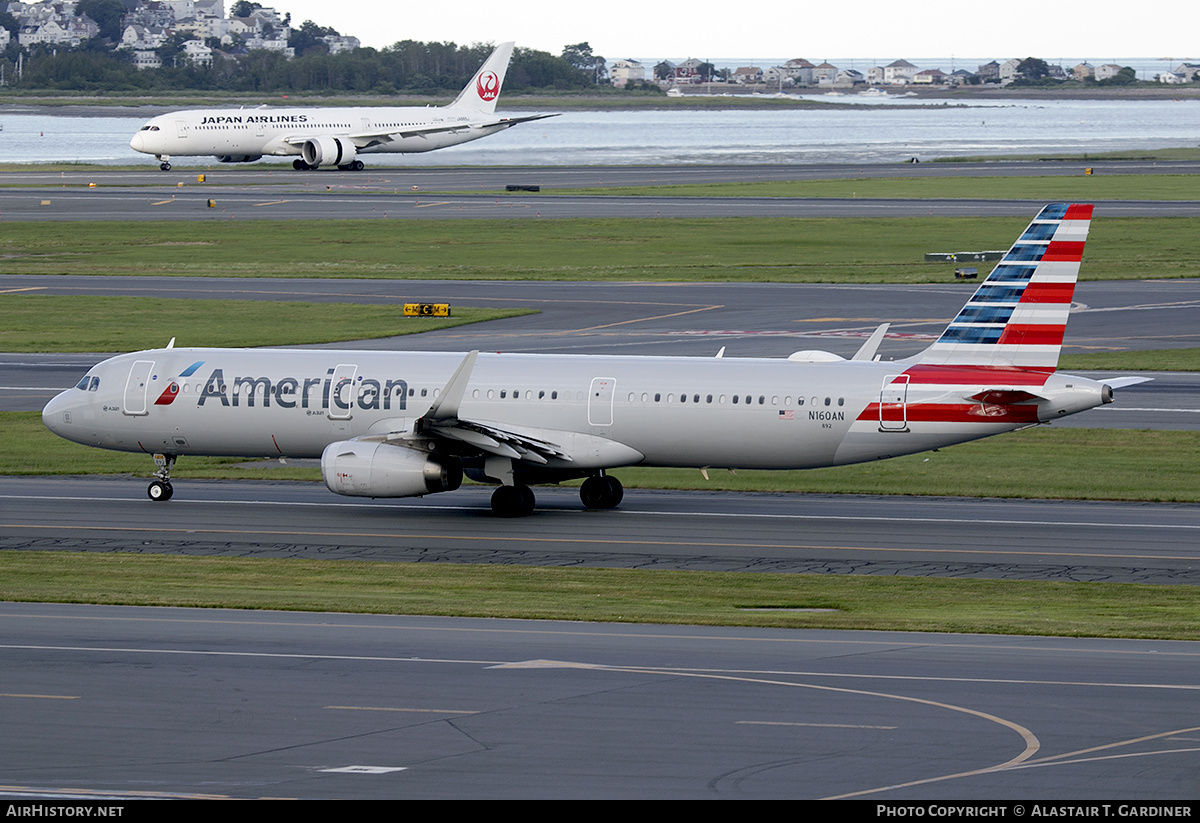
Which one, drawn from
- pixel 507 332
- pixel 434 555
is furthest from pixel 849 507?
pixel 507 332

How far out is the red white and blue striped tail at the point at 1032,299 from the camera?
37.1 m

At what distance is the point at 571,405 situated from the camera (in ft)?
131

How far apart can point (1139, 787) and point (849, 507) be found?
23.5m

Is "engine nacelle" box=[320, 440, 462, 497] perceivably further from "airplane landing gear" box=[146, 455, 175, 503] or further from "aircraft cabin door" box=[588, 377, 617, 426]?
"airplane landing gear" box=[146, 455, 175, 503]

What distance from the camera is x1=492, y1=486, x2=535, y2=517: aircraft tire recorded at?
40.1m

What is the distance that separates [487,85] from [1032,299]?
129m

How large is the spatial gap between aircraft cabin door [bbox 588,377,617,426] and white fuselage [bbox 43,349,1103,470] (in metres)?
0.04

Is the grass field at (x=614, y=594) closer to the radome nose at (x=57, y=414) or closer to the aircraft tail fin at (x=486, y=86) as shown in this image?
the radome nose at (x=57, y=414)

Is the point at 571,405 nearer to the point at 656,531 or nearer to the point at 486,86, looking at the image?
the point at 656,531

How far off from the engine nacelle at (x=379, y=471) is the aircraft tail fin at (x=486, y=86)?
125 m

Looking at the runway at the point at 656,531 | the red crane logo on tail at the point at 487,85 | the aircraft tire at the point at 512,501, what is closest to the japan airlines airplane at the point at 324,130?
the red crane logo on tail at the point at 487,85

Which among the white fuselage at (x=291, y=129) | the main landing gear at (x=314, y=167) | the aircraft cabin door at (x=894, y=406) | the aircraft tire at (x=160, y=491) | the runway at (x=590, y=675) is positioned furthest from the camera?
the main landing gear at (x=314, y=167)

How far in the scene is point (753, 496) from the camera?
42969mm

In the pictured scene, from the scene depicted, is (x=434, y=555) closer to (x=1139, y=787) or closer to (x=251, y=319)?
A: (x=1139, y=787)
